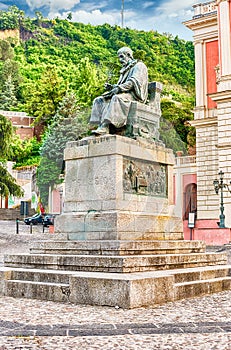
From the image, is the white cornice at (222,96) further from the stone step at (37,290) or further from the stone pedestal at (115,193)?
the stone step at (37,290)

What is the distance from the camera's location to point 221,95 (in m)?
26.2

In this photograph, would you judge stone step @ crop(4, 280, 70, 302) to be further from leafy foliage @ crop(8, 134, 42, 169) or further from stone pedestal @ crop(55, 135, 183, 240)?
leafy foliage @ crop(8, 134, 42, 169)

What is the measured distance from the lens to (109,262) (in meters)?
7.25

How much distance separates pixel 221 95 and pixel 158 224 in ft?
60.5

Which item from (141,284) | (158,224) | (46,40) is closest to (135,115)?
(158,224)

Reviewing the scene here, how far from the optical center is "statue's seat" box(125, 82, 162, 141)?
9438 millimetres

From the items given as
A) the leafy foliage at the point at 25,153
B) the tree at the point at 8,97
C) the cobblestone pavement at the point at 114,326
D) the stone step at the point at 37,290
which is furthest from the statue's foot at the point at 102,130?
the tree at the point at 8,97

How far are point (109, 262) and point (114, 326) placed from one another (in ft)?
6.40

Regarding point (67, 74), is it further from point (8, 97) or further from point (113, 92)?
point (113, 92)

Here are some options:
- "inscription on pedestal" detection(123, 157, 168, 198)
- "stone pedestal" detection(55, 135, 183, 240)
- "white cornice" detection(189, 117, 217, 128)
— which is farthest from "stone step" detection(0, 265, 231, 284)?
"white cornice" detection(189, 117, 217, 128)

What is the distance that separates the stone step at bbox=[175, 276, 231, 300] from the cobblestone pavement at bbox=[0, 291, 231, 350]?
232 mm

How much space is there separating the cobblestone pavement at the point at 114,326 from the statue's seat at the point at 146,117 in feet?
12.0

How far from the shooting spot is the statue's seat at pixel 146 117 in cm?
944

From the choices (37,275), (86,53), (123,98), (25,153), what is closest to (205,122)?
(123,98)
